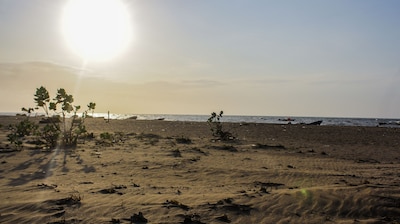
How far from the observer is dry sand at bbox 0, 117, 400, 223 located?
22.2ft

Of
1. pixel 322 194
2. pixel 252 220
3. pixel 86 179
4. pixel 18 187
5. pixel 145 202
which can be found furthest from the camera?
pixel 86 179

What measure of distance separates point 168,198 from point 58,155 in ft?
23.3

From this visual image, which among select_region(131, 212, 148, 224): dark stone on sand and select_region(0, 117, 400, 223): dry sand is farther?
select_region(0, 117, 400, 223): dry sand

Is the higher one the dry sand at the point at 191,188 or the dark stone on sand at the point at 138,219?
the dry sand at the point at 191,188

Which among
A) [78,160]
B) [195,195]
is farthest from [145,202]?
[78,160]

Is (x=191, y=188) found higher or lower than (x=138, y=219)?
higher

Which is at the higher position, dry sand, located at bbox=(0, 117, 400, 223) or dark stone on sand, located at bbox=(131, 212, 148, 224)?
dry sand, located at bbox=(0, 117, 400, 223)

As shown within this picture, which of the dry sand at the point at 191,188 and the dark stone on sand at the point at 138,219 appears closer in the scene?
the dark stone on sand at the point at 138,219

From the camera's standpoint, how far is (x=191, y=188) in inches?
339

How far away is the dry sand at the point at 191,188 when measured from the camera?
6754 millimetres

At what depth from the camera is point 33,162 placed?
11.7 m

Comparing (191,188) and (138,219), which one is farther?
(191,188)

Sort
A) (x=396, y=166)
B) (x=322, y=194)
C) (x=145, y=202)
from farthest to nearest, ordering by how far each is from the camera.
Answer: (x=396, y=166) < (x=322, y=194) < (x=145, y=202)

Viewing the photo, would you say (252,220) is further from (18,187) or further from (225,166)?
(18,187)
